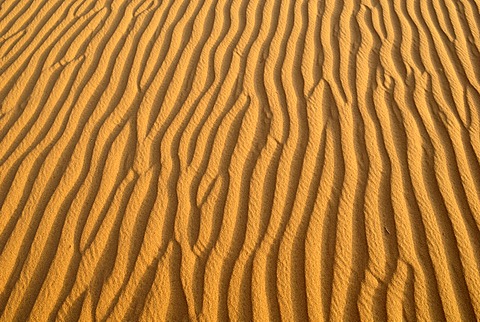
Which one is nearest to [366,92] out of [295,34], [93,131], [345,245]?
[295,34]

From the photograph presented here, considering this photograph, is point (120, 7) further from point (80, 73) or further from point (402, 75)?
point (402, 75)

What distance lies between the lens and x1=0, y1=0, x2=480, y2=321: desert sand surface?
2496 millimetres

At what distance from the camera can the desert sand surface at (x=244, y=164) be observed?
2.50 m

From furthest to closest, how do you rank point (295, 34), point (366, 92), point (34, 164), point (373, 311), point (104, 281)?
point (295, 34) → point (366, 92) → point (34, 164) → point (104, 281) → point (373, 311)

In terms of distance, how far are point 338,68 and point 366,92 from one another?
1.09ft

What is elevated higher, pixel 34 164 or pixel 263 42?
pixel 263 42

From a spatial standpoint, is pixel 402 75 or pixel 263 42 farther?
pixel 263 42

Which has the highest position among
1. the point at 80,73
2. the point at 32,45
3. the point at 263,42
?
the point at 263,42

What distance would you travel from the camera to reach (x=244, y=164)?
3.03m

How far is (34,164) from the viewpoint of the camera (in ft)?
10.2

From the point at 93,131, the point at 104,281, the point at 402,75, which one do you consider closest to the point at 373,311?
the point at 104,281

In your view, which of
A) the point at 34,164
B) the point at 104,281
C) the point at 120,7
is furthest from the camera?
the point at 120,7

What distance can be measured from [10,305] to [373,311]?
189cm

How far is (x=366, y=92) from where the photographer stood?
11.2ft
